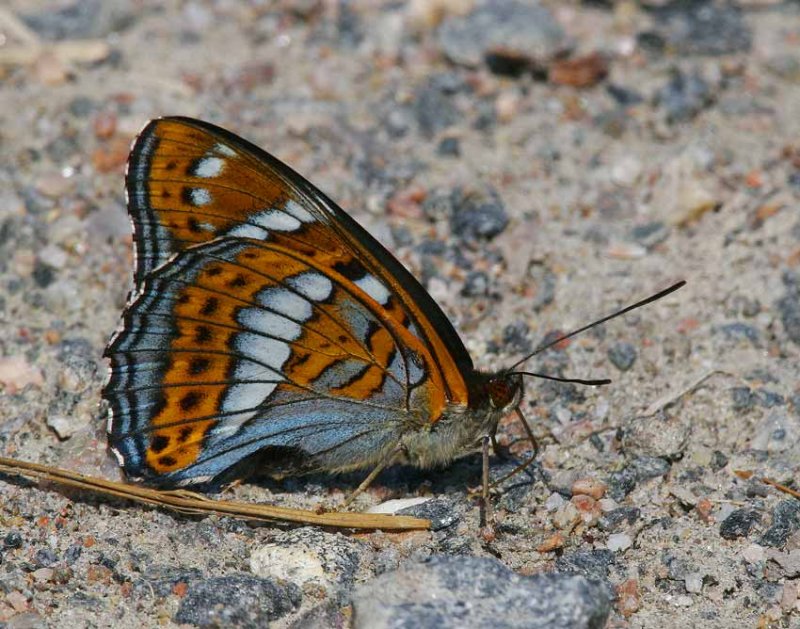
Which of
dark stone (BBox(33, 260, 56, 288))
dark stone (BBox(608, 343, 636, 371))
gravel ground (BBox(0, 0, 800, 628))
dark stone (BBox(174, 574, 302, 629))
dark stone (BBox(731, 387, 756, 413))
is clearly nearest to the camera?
dark stone (BBox(174, 574, 302, 629))

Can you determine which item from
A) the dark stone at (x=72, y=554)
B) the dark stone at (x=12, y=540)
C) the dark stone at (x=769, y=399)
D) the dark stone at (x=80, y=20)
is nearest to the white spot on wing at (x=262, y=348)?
the dark stone at (x=72, y=554)

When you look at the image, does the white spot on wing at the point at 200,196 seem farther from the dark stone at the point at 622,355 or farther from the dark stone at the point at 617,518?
the dark stone at the point at 622,355

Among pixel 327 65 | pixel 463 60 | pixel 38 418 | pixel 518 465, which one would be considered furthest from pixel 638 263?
pixel 38 418

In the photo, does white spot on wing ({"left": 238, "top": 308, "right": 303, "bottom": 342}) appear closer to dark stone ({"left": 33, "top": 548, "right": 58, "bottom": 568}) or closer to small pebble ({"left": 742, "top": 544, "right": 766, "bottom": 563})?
dark stone ({"left": 33, "top": 548, "right": 58, "bottom": 568})

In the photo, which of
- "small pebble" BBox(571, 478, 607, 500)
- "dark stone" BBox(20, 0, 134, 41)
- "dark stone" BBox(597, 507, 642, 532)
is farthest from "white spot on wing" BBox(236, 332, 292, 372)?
"dark stone" BBox(20, 0, 134, 41)

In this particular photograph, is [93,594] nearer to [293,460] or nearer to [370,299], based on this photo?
[293,460]

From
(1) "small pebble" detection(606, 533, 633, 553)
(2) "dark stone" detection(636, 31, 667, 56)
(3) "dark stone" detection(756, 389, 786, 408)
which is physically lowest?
(1) "small pebble" detection(606, 533, 633, 553)
